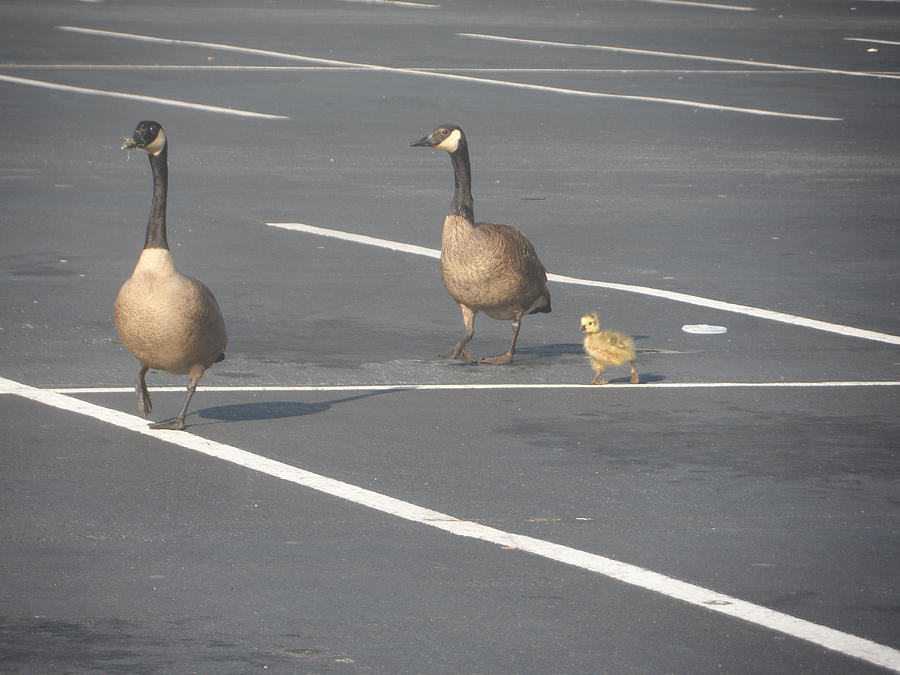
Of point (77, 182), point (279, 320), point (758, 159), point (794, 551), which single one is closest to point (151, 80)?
point (77, 182)

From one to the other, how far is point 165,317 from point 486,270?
272cm

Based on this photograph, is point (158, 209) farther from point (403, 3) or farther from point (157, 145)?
point (403, 3)

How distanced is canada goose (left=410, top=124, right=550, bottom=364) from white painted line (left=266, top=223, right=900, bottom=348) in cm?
209

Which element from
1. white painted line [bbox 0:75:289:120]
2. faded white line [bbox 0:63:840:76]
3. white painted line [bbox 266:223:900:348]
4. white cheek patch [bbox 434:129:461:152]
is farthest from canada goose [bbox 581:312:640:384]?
faded white line [bbox 0:63:840:76]

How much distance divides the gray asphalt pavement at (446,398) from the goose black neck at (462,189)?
99 cm

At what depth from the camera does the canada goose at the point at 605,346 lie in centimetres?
1045

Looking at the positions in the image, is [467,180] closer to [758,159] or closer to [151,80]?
[758,159]

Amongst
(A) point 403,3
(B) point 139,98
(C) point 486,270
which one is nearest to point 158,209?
(C) point 486,270

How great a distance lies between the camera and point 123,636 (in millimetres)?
6434

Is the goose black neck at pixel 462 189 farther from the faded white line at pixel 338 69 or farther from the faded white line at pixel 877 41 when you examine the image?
the faded white line at pixel 877 41

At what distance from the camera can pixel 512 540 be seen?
7.61 metres

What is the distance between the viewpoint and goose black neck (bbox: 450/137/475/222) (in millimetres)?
11188

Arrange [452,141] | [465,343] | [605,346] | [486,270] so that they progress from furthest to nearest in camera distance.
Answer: [452,141], [465,343], [486,270], [605,346]

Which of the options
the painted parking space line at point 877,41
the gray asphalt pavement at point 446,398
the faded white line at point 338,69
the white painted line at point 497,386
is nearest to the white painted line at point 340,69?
the faded white line at point 338,69
